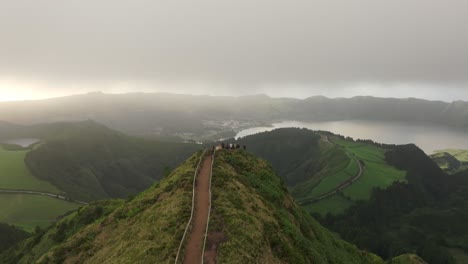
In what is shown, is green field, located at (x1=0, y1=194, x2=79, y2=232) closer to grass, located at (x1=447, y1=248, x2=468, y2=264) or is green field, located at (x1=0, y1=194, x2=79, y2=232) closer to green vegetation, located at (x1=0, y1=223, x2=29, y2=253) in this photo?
green vegetation, located at (x1=0, y1=223, x2=29, y2=253)

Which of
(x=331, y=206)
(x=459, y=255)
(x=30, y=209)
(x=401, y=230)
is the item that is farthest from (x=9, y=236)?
(x=459, y=255)

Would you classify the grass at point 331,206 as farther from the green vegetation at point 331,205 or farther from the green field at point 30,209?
the green field at point 30,209

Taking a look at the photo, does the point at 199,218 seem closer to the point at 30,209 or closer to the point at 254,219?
the point at 254,219

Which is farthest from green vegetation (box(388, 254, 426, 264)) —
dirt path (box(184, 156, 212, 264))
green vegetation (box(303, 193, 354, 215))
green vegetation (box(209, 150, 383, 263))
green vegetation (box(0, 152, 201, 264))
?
green vegetation (box(303, 193, 354, 215))

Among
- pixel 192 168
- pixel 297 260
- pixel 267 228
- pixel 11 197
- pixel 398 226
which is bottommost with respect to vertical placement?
pixel 398 226

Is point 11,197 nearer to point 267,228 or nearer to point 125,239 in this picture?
point 125,239

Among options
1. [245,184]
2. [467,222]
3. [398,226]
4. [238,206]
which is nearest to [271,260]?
[238,206]

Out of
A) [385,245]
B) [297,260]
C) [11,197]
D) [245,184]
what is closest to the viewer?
[297,260]
